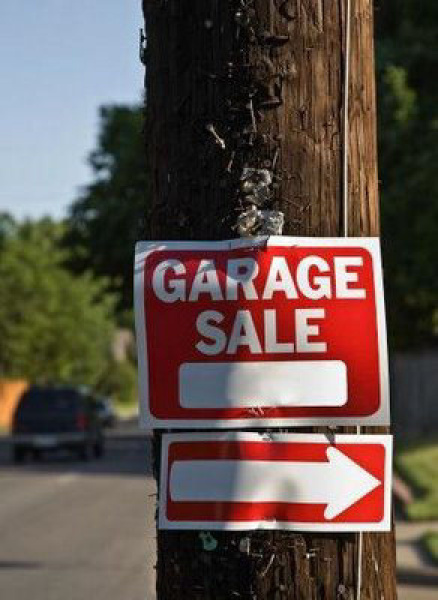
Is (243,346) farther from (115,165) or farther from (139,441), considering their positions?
(139,441)

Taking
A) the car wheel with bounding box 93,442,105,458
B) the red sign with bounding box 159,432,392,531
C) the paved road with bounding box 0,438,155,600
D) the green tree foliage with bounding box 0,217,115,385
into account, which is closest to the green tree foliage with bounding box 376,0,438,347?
the paved road with bounding box 0,438,155,600

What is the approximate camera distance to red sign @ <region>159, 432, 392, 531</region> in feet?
12.2

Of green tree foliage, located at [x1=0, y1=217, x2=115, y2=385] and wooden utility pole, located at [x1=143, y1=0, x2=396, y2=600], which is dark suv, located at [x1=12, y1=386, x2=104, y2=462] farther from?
green tree foliage, located at [x1=0, y1=217, x2=115, y2=385]

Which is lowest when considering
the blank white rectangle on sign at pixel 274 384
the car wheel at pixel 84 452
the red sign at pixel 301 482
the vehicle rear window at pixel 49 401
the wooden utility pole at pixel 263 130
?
the car wheel at pixel 84 452

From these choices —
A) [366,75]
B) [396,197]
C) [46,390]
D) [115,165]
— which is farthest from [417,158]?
[366,75]

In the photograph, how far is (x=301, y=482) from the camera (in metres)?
3.74

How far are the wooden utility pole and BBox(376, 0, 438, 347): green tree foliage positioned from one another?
25.2m

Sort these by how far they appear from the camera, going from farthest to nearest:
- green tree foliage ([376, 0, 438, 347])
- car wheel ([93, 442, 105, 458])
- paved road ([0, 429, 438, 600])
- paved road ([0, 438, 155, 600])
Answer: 1. car wheel ([93, 442, 105, 458])
2. green tree foliage ([376, 0, 438, 347])
3. paved road ([0, 438, 155, 600])
4. paved road ([0, 429, 438, 600])

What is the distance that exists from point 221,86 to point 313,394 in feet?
2.40

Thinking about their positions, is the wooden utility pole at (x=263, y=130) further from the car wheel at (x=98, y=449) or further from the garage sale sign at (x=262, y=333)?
the car wheel at (x=98, y=449)

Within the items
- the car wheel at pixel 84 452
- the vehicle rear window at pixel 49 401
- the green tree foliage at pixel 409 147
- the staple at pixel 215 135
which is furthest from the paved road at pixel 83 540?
the staple at pixel 215 135

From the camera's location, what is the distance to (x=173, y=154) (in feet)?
12.9

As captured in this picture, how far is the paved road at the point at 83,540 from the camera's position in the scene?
14.6 meters

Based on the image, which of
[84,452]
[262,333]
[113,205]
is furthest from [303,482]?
[113,205]
